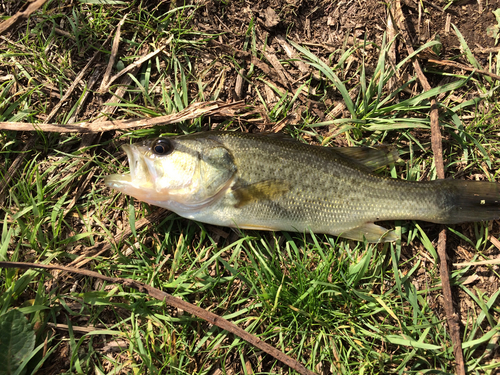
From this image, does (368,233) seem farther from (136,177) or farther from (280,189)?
(136,177)

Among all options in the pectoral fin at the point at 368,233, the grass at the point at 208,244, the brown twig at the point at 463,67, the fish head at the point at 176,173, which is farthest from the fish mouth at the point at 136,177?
the brown twig at the point at 463,67

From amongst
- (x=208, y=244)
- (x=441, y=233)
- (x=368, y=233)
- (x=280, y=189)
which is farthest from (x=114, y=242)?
(x=441, y=233)

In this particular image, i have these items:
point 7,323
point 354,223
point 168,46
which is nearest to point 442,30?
point 354,223

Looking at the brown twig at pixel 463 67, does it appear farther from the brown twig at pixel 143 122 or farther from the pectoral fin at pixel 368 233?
the brown twig at pixel 143 122

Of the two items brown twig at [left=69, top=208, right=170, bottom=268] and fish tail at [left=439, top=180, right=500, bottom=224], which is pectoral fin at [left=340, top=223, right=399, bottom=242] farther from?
Answer: brown twig at [left=69, top=208, right=170, bottom=268]

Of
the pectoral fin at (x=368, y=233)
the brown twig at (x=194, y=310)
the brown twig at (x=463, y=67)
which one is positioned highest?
the brown twig at (x=463, y=67)

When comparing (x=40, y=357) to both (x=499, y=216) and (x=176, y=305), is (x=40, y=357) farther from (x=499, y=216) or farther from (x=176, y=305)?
(x=499, y=216)

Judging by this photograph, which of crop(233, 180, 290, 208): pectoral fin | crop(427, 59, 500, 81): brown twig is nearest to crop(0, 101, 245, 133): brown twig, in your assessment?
crop(233, 180, 290, 208): pectoral fin
